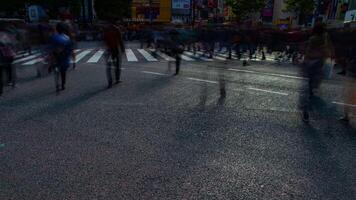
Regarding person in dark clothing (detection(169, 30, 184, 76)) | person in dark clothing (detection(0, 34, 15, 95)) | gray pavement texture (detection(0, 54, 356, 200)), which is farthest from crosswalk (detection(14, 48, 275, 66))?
gray pavement texture (detection(0, 54, 356, 200))

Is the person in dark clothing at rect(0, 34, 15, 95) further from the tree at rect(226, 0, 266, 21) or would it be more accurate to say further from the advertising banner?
the advertising banner

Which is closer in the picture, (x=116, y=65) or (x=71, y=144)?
(x=71, y=144)

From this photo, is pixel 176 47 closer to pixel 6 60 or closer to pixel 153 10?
pixel 6 60

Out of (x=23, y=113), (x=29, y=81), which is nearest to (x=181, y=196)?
(x=23, y=113)

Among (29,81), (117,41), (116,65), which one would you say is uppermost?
(117,41)

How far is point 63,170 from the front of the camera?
11.9 feet

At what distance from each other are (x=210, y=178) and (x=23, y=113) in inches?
168

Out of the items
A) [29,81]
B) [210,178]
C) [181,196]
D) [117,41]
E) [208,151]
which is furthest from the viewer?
[29,81]

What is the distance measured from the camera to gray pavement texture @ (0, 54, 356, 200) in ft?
10.7

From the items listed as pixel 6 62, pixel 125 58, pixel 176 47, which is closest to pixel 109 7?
pixel 125 58

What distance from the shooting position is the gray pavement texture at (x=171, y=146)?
3266 millimetres

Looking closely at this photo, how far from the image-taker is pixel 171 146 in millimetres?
4418

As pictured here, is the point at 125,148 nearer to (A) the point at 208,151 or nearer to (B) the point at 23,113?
(A) the point at 208,151

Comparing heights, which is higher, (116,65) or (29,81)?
(116,65)
